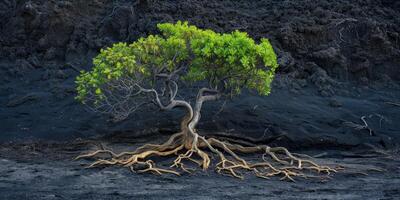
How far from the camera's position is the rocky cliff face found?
18.2 meters

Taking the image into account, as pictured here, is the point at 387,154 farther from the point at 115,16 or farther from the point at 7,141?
the point at 115,16

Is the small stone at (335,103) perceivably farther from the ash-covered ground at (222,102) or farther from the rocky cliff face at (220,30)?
the rocky cliff face at (220,30)

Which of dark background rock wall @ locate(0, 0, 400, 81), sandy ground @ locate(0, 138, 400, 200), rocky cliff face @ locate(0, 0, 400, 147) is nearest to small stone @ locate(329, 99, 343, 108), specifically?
rocky cliff face @ locate(0, 0, 400, 147)

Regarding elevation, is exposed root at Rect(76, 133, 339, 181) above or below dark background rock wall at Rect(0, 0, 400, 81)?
below

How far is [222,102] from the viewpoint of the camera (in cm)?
1548

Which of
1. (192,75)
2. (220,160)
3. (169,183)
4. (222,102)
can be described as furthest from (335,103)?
(169,183)

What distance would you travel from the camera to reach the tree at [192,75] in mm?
10281

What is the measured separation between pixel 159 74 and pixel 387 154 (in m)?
6.28

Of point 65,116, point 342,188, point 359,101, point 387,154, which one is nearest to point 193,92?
point 65,116

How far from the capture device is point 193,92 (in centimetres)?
1648

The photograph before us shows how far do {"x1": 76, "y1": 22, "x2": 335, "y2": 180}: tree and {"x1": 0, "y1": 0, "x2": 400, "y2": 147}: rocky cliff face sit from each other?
5672 mm

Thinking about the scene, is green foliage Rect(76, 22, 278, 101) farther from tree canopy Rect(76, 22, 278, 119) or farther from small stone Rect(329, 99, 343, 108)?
small stone Rect(329, 99, 343, 108)

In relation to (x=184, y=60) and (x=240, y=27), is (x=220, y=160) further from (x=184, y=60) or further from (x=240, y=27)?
(x=240, y=27)

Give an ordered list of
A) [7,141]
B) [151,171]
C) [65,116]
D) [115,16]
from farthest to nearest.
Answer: [115,16] → [65,116] → [7,141] → [151,171]
